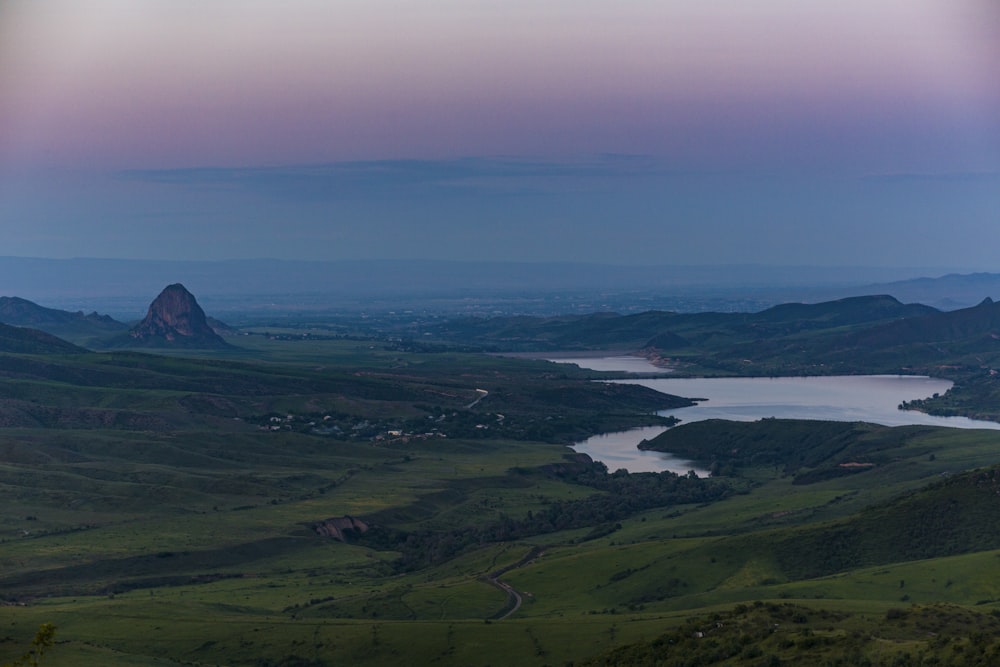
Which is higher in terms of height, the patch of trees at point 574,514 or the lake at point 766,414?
the lake at point 766,414

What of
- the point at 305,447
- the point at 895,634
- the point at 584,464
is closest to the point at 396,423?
the point at 305,447

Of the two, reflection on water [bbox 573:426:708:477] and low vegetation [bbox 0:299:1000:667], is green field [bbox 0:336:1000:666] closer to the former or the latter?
low vegetation [bbox 0:299:1000:667]

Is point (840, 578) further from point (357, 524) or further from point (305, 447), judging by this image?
point (305, 447)

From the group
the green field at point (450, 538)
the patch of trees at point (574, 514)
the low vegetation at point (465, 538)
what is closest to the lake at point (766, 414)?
the low vegetation at point (465, 538)

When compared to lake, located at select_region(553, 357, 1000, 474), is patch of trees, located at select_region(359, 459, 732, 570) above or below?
below

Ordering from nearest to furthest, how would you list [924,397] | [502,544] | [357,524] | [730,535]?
[730,535] → [502,544] → [357,524] → [924,397]

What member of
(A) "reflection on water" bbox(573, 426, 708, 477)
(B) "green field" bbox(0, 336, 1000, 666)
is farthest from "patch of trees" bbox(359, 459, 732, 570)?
(A) "reflection on water" bbox(573, 426, 708, 477)

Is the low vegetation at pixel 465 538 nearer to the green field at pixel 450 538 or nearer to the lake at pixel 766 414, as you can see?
the green field at pixel 450 538

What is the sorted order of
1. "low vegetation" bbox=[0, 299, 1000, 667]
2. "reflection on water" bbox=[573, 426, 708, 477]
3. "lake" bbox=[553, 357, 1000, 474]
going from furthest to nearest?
"lake" bbox=[553, 357, 1000, 474]
"reflection on water" bbox=[573, 426, 708, 477]
"low vegetation" bbox=[0, 299, 1000, 667]

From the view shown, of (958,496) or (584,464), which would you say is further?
(584,464)

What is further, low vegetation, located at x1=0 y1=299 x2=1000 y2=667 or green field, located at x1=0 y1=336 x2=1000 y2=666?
green field, located at x1=0 y1=336 x2=1000 y2=666

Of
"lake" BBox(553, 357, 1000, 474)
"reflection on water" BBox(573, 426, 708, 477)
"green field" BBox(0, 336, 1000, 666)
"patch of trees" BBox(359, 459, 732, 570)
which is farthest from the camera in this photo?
"lake" BBox(553, 357, 1000, 474)
